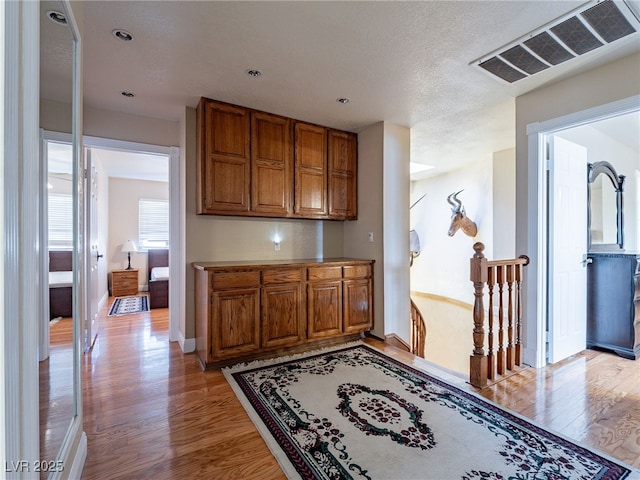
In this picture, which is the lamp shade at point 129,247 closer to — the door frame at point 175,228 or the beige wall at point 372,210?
the door frame at point 175,228

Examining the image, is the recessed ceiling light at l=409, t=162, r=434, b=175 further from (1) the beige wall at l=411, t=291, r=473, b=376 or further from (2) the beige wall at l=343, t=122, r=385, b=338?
(1) the beige wall at l=411, t=291, r=473, b=376

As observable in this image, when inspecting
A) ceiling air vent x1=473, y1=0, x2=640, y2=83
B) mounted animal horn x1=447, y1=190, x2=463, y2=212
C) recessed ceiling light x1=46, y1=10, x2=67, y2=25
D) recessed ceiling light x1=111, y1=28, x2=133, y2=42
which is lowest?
mounted animal horn x1=447, y1=190, x2=463, y2=212

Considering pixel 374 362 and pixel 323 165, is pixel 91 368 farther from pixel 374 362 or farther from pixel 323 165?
pixel 323 165

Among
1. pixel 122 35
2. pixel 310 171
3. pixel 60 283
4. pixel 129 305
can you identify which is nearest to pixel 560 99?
pixel 310 171

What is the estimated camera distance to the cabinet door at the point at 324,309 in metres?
3.26

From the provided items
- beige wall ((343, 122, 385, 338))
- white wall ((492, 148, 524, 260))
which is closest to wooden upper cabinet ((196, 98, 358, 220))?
beige wall ((343, 122, 385, 338))

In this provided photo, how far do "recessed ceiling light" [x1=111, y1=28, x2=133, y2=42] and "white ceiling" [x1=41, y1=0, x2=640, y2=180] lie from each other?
1.5 inches

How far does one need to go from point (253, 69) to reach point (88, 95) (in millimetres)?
1706

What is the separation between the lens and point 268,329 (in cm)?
300

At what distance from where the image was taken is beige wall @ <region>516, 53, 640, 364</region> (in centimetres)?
241

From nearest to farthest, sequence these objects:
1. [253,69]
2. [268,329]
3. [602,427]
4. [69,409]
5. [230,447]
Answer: [69,409] → [230,447] → [602,427] → [253,69] → [268,329]

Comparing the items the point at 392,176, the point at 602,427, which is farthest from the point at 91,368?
the point at 602,427

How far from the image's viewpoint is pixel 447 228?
19.5ft

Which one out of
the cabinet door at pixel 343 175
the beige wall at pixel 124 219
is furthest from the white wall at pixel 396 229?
the beige wall at pixel 124 219
